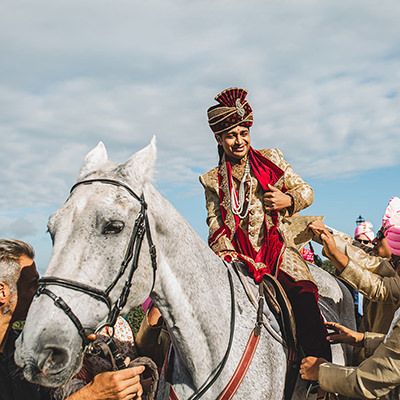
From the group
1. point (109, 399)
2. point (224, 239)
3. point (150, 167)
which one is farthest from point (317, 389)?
point (150, 167)

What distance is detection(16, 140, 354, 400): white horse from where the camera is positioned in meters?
3.15

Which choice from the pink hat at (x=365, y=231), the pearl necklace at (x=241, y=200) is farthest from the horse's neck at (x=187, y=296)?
the pink hat at (x=365, y=231)

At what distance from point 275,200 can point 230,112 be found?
0.82 m

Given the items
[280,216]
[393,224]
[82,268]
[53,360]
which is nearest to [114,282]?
[82,268]

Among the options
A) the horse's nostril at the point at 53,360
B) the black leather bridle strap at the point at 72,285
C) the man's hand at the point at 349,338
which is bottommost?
the horse's nostril at the point at 53,360

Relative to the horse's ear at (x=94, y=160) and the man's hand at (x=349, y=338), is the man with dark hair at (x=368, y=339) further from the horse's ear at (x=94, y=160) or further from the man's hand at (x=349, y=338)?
the horse's ear at (x=94, y=160)

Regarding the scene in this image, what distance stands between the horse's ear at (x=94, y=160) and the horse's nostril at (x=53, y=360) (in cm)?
103

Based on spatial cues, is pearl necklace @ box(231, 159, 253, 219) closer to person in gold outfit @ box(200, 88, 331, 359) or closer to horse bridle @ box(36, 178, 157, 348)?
person in gold outfit @ box(200, 88, 331, 359)

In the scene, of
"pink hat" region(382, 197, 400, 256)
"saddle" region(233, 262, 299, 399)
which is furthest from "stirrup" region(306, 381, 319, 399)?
"pink hat" region(382, 197, 400, 256)

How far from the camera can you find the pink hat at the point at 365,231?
1127 centimetres

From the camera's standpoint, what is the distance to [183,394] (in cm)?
395

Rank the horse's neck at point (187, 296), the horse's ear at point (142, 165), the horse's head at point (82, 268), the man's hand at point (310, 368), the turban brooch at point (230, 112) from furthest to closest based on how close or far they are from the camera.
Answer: the turban brooch at point (230, 112) → the man's hand at point (310, 368) → the horse's neck at point (187, 296) → the horse's ear at point (142, 165) → the horse's head at point (82, 268)

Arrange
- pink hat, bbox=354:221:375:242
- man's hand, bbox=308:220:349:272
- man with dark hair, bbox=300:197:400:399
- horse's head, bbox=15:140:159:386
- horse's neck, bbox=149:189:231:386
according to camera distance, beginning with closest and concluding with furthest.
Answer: horse's head, bbox=15:140:159:386, man with dark hair, bbox=300:197:400:399, horse's neck, bbox=149:189:231:386, man's hand, bbox=308:220:349:272, pink hat, bbox=354:221:375:242

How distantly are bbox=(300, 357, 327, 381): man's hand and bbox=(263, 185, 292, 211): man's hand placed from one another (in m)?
1.22
